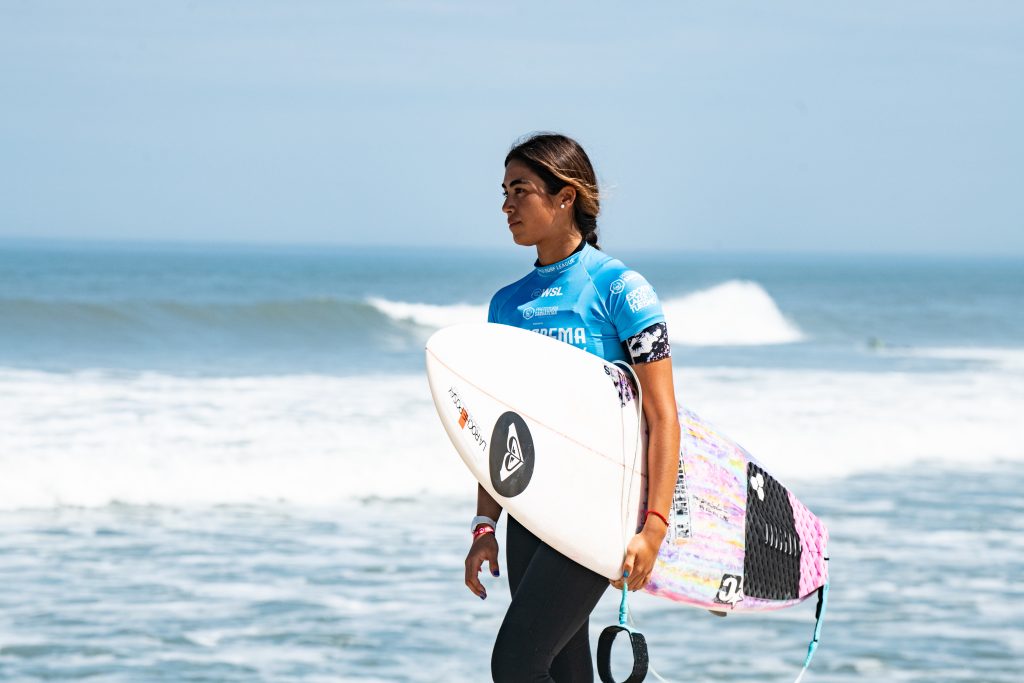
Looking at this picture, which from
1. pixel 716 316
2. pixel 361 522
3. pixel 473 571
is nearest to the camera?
pixel 473 571

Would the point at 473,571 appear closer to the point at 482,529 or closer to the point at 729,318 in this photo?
the point at 482,529

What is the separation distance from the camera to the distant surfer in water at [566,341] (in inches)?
84.0

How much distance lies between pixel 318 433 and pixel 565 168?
673 centimetres

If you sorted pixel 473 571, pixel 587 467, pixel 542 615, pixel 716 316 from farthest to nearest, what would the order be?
pixel 716 316 < pixel 473 571 < pixel 587 467 < pixel 542 615

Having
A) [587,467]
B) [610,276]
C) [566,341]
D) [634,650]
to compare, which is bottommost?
[634,650]

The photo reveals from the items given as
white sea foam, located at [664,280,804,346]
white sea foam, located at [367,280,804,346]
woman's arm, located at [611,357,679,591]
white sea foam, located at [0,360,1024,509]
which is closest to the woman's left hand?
woman's arm, located at [611,357,679,591]

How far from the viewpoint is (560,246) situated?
2.29 meters

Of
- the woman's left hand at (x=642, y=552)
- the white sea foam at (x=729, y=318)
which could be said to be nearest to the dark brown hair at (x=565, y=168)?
the woman's left hand at (x=642, y=552)

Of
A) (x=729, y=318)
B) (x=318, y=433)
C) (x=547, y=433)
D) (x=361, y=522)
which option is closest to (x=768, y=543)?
(x=547, y=433)

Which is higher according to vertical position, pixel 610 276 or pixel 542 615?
pixel 610 276

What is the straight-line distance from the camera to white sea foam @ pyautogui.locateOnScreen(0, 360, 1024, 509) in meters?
7.13

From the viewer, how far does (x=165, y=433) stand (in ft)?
28.1

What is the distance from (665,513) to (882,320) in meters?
29.0

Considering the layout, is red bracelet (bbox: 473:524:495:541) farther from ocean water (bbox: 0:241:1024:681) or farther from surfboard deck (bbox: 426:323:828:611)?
ocean water (bbox: 0:241:1024:681)
